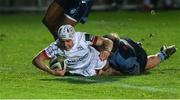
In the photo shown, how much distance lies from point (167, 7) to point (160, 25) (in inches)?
346

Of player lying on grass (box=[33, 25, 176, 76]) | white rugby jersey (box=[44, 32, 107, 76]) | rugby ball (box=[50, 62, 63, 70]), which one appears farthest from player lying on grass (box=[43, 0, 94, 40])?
rugby ball (box=[50, 62, 63, 70])

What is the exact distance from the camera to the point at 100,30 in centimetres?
1909

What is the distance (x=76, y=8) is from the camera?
1122cm

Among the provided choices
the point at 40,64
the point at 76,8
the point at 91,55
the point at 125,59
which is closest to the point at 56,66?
the point at 40,64

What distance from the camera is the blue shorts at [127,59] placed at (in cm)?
1018

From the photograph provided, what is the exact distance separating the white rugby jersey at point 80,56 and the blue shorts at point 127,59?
19 centimetres

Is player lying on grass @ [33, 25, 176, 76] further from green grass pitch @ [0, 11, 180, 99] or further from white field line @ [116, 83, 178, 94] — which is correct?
white field line @ [116, 83, 178, 94]

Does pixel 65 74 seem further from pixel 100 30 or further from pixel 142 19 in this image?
pixel 142 19

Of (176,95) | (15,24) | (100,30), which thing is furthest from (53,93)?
(15,24)

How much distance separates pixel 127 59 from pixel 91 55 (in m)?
0.54

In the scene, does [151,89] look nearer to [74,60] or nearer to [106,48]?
[106,48]

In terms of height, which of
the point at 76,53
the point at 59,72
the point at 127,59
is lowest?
the point at 59,72

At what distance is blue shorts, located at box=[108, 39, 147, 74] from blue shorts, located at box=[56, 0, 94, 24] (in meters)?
1.15

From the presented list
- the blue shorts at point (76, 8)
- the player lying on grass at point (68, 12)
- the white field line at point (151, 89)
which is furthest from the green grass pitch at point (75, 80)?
the blue shorts at point (76, 8)
